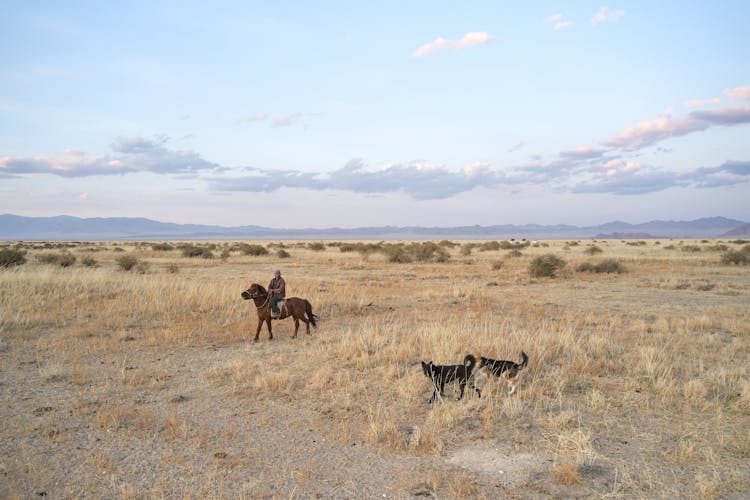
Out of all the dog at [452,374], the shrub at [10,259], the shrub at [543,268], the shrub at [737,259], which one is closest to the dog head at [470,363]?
the dog at [452,374]

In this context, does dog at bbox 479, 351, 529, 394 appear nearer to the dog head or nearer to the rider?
the dog head

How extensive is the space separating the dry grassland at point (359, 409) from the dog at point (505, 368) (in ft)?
0.69

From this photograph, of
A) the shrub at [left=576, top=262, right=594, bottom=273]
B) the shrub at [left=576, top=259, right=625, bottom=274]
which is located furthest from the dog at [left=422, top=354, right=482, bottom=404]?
the shrub at [left=576, top=262, right=594, bottom=273]

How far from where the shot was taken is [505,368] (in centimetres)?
685

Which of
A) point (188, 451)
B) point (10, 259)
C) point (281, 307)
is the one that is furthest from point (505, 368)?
point (10, 259)

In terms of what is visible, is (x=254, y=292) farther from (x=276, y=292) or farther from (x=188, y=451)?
(x=188, y=451)

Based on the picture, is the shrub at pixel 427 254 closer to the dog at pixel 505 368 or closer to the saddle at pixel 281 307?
the saddle at pixel 281 307

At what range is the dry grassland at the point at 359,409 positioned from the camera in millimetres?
4645

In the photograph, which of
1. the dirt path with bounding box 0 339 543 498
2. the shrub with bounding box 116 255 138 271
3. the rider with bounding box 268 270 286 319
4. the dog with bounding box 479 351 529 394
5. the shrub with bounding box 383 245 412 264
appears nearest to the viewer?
the dirt path with bounding box 0 339 543 498

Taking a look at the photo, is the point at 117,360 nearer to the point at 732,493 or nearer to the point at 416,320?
the point at 416,320

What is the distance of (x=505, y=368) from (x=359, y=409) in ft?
7.15

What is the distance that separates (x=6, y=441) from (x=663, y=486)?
275 inches

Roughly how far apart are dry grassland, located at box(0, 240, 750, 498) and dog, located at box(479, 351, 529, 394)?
21 cm

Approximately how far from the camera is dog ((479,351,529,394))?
22.2ft
